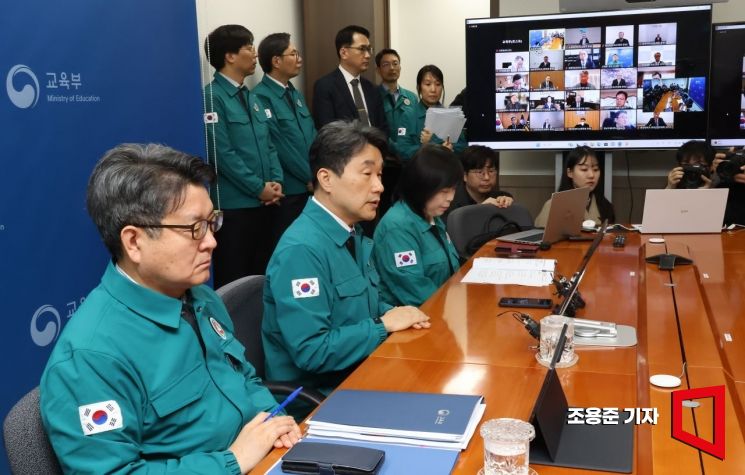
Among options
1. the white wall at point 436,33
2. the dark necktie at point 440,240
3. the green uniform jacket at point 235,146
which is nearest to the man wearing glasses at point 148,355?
the dark necktie at point 440,240

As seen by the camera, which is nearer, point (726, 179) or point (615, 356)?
point (615, 356)

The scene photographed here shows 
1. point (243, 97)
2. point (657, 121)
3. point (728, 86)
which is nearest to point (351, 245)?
point (243, 97)

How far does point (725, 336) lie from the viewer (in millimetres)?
2010

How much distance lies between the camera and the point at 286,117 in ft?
14.8

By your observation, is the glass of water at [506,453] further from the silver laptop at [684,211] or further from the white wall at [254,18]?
the white wall at [254,18]

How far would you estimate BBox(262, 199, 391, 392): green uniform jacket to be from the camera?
6.66 feet

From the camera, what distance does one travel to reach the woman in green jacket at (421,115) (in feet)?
17.6

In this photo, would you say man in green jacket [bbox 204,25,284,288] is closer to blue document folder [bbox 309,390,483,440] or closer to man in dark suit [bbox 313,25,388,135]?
man in dark suit [bbox 313,25,388,135]

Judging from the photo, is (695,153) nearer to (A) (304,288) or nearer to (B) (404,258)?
(B) (404,258)

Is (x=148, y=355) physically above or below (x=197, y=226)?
below

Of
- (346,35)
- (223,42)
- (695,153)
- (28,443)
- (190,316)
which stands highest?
(346,35)

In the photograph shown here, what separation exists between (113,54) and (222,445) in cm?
186

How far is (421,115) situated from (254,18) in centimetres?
145

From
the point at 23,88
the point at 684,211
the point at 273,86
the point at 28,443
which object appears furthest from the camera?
the point at 273,86
